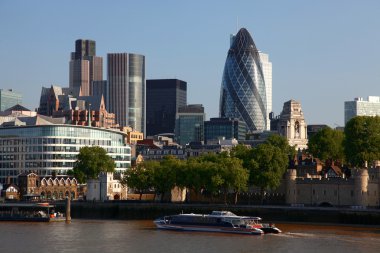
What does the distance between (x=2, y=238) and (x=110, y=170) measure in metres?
75.3

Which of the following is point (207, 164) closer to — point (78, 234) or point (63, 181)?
point (78, 234)

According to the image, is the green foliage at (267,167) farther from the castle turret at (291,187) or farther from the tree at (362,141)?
the tree at (362,141)

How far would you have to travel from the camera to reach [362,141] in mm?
144875

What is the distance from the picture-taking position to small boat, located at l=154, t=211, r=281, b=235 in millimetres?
109062

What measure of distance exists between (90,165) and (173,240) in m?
77.9

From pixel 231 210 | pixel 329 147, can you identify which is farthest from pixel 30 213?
pixel 329 147

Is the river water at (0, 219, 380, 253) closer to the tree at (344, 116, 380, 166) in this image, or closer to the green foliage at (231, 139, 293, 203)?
the green foliage at (231, 139, 293, 203)

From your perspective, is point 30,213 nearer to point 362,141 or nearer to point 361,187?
point 361,187

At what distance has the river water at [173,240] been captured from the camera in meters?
90.2

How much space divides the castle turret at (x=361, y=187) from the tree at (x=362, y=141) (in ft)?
38.9

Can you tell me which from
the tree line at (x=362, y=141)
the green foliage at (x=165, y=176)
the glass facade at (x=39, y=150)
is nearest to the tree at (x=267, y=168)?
the tree line at (x=362, y=141)

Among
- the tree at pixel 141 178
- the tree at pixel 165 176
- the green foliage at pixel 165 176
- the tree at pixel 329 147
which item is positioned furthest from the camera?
the tree at pixel 329 147

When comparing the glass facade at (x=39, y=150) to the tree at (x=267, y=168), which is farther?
the glass facade at (x=39, y=150)

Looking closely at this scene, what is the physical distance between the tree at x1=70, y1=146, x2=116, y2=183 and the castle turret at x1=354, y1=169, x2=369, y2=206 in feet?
197
